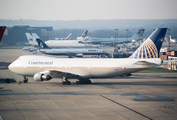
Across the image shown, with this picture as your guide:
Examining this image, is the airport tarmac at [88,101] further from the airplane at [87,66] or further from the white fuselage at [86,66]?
the white fuselage at [86,66]

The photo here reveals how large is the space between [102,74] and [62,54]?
72250 millimetres

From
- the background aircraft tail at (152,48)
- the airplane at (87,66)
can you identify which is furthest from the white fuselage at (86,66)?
the background aircraft tail at (152,48)

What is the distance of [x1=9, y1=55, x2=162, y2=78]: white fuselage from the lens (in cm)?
4541

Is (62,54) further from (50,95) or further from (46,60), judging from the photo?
(50,95)

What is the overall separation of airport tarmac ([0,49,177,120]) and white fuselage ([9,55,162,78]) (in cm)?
222

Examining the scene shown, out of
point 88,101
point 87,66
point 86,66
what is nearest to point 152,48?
point 87,66

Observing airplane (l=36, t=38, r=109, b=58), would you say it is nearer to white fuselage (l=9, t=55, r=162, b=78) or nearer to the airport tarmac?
white fuselage (l=9, t=55, r=162, b=78)

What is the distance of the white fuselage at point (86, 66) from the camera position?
149ft

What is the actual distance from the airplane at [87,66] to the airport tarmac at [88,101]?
6.56 ft

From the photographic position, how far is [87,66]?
4622 centimetres

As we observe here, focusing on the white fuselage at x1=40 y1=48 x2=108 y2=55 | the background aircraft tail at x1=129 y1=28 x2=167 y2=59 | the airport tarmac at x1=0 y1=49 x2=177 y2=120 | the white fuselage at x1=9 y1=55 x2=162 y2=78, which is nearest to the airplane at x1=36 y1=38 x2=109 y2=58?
the white fuselage at x1=40 y1=48 x2=108 y2=55

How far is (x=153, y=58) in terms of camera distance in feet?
156

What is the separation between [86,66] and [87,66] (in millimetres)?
175

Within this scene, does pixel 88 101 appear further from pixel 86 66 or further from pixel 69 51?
pixel 69 51
